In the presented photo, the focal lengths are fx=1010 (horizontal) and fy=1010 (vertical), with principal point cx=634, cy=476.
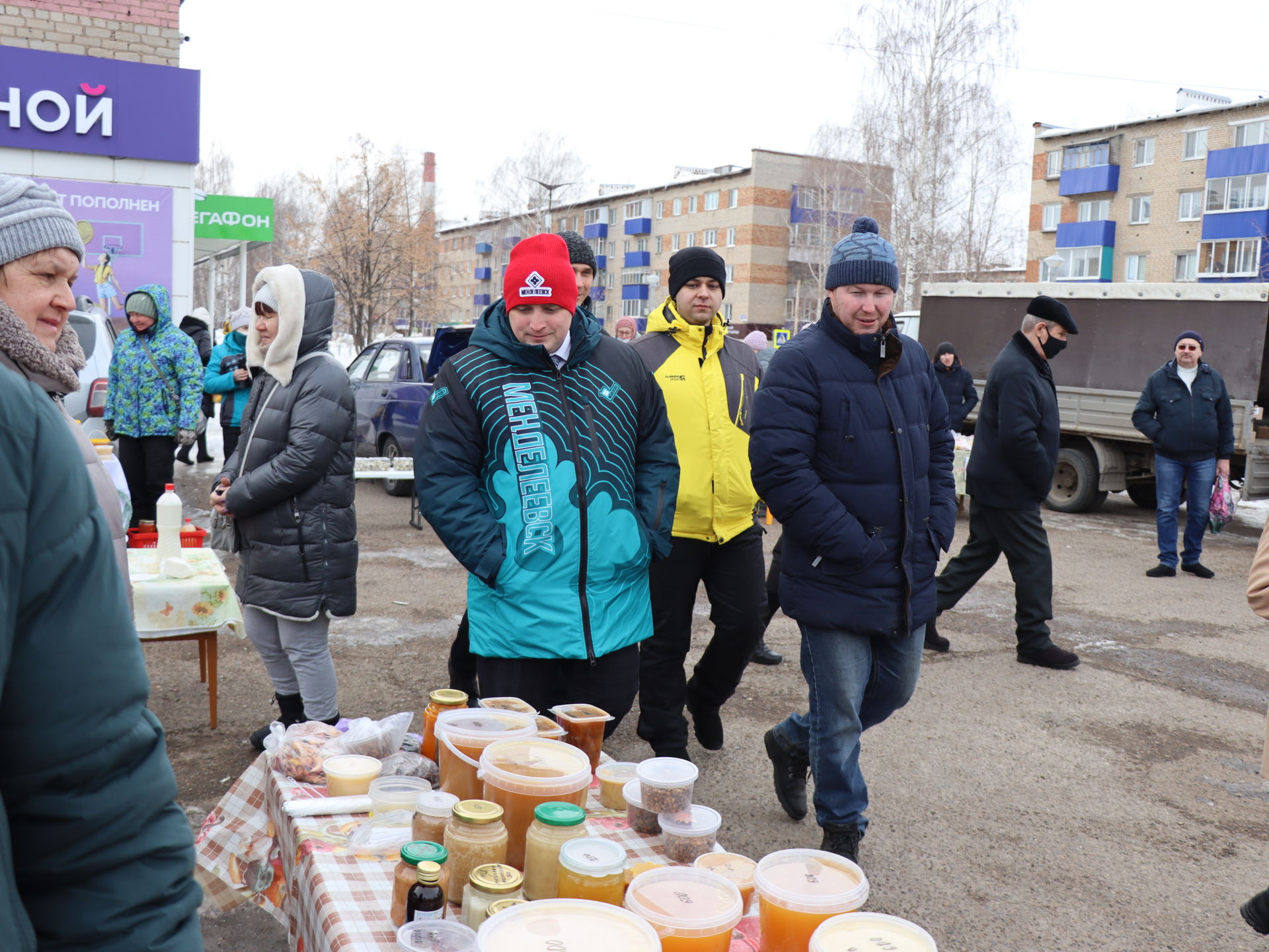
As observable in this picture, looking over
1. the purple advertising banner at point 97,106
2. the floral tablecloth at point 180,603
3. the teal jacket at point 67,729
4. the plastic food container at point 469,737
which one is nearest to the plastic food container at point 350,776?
the plastic food container at point 469,737

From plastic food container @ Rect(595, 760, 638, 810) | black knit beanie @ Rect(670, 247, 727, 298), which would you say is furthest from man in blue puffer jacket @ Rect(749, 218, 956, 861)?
plastic food container @ Rect(595, 760, 638, 810)

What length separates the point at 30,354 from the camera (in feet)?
7.08

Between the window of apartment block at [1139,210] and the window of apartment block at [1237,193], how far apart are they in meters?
3.91

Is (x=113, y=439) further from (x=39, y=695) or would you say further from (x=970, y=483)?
(x=39, y=695)

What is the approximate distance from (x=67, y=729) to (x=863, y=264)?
2.77 meters

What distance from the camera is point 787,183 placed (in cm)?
6488

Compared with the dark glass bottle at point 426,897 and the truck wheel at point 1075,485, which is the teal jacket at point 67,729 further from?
the truck wheel at point 1075,485

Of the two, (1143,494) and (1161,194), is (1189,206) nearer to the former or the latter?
(1161,194)

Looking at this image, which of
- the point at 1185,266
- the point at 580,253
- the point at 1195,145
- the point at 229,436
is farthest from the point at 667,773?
the point at 1185,266

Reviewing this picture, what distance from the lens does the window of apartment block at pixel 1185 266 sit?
44.0 m

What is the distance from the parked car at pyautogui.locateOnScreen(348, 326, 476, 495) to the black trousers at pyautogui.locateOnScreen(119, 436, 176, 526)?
9.86ft

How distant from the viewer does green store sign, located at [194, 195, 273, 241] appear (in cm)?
2284

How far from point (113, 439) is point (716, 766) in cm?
628

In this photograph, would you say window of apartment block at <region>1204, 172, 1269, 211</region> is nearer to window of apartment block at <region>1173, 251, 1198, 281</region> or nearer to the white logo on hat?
window of apartment block at <region>1173, 251, 1198, 281</region>
